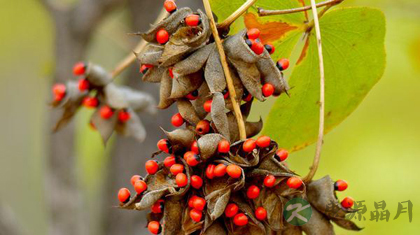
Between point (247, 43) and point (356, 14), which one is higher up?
point (247, 43)

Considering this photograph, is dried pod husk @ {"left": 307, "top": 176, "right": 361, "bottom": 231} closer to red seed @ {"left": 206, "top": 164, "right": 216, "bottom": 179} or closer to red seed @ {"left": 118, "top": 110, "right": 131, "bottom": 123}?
red seed @ {"left": 206, "top": 164, "right": 216, "bottom": 179}

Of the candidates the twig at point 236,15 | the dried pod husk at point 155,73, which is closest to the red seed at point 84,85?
the dried pod husk at point 155,73

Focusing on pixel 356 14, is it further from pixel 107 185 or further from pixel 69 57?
pixel 107 185

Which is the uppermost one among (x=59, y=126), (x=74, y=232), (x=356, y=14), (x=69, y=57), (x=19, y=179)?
(x=356, y=14)

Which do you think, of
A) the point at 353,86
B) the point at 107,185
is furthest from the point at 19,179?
the point at 353,86

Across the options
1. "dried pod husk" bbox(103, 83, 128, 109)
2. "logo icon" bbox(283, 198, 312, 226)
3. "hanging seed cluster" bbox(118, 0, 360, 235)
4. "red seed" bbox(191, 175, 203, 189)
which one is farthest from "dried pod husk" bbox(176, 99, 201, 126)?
→ "dried pod husk" bbox(103, 83, 128, 109)

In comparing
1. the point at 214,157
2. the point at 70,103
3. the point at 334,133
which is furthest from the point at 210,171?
the point at 334,133
